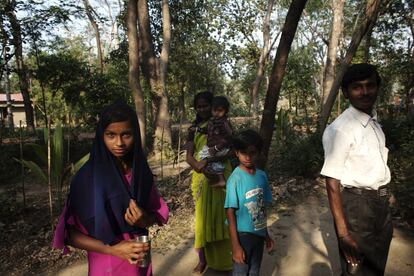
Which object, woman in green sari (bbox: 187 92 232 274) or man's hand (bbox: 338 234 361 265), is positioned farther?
woman in green sari (bbox: 187 92 232 274)

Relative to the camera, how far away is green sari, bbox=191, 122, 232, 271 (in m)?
3.27

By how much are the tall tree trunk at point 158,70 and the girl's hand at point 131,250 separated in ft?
28.4

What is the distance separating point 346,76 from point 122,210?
4.80 ft

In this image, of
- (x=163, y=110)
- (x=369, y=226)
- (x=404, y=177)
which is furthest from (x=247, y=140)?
(x=163, y=110)

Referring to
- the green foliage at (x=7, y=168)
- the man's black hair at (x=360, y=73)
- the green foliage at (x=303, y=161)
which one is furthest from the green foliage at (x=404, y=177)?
the green foliage at (x=7, y=168)

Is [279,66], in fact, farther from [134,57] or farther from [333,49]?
[333,49]

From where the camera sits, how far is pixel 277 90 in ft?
12.1

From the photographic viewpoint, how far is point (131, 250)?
1457 mm

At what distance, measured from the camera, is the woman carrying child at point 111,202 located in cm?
149

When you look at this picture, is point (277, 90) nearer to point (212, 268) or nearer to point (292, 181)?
point (212, 268)

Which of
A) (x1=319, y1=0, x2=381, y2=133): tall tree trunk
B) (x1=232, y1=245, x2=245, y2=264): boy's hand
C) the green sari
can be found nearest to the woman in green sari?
the green sari

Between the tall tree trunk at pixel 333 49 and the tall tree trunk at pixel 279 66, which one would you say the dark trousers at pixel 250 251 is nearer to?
the tall tree trunk at pixel 279 66

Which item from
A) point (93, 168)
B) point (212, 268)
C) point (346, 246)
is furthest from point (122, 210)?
point (212, 268)

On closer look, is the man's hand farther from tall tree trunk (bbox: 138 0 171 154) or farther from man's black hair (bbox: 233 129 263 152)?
tall tree trunk (bbox: 138 0 171 154)
